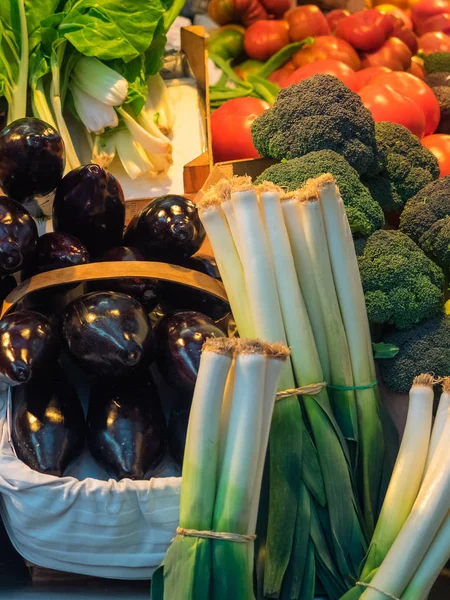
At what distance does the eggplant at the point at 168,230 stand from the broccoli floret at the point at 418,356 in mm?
385

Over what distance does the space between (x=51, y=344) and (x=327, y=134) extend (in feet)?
2.08

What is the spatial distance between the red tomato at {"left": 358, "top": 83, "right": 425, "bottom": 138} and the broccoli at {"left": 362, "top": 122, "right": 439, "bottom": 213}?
186mm

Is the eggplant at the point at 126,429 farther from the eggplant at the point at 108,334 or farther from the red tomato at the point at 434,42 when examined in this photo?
the red tomato at the point at 434,42

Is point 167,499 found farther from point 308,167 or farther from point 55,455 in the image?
point 308,167

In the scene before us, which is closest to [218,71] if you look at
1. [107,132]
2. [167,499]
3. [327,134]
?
[107,132]

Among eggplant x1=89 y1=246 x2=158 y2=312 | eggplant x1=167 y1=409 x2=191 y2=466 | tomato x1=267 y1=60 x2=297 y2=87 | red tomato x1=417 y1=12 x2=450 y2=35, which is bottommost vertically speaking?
eggplant x1=167 y1=409 x2=191 y2=466

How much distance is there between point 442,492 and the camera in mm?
672

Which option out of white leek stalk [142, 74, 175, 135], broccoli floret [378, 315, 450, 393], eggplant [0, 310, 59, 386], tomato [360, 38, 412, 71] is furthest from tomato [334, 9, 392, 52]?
eggplant [0, 310, 59, 386]

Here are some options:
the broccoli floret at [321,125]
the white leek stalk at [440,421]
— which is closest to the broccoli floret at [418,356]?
the white leek stalk at [440,421]

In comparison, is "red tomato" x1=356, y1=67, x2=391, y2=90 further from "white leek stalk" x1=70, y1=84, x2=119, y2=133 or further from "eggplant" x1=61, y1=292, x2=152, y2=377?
"eggplant" x1=61, y1=292, x2=152, y2=377

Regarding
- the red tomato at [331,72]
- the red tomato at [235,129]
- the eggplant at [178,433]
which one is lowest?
the eggplant at [178,433]

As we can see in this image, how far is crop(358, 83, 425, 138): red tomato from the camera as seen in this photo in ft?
4.54

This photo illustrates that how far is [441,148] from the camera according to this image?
141cm

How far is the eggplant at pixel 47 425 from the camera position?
0.74 meters
